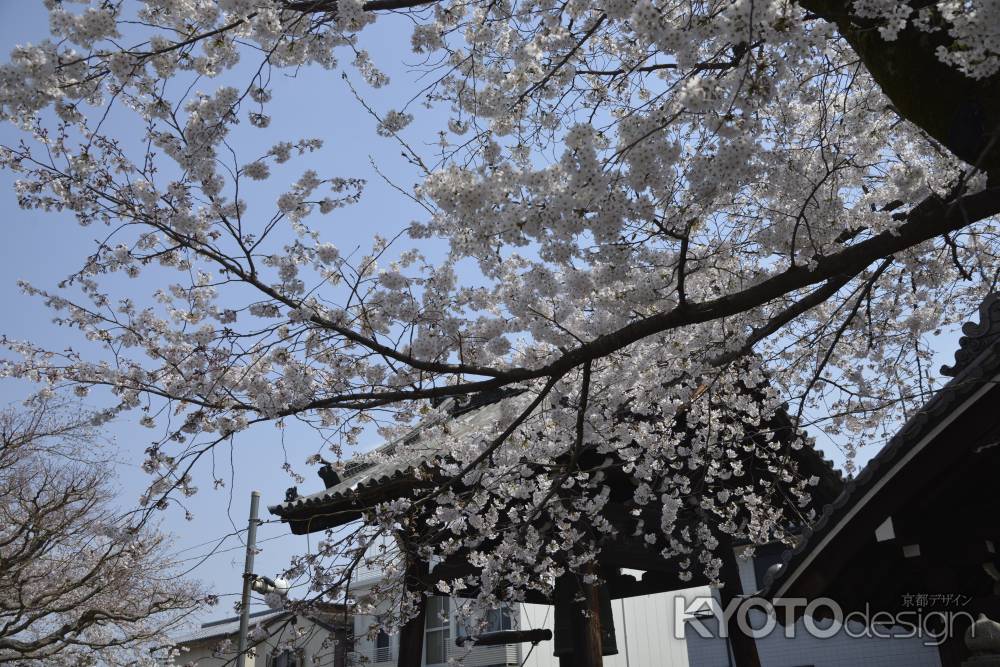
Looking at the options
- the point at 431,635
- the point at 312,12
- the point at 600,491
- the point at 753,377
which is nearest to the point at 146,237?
the point at 312,12

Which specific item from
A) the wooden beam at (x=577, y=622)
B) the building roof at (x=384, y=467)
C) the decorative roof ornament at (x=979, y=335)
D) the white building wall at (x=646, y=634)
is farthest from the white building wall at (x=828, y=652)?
the decorative roof ornament at (x=979, y=335)

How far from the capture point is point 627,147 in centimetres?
296

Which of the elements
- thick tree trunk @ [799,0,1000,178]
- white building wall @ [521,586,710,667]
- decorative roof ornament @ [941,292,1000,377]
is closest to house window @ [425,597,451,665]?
white building wall @ [521,586,710,667]

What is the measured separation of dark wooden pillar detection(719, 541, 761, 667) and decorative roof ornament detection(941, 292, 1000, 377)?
123 inches

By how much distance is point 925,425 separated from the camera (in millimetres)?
3867

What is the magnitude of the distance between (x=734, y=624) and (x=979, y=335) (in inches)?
136

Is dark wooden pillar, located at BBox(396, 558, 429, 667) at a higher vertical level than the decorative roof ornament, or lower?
lower

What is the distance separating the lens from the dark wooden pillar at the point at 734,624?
609cm

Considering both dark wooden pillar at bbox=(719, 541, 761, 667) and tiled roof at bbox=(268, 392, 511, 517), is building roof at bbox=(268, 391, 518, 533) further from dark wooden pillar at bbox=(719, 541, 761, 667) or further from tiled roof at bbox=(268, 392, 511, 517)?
dark wooden pillar at bbox=(719, 541, 761, 667)

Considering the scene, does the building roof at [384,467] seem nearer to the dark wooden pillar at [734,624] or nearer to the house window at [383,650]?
the dark wooden pillar at [734,624]

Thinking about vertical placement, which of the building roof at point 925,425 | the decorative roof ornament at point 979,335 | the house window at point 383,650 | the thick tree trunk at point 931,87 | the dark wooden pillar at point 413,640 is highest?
the thick tree trunk at point 931,87

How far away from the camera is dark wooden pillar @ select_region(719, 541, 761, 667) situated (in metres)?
6.09

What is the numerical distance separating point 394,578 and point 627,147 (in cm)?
347

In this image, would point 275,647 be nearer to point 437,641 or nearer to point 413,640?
point 413,640
